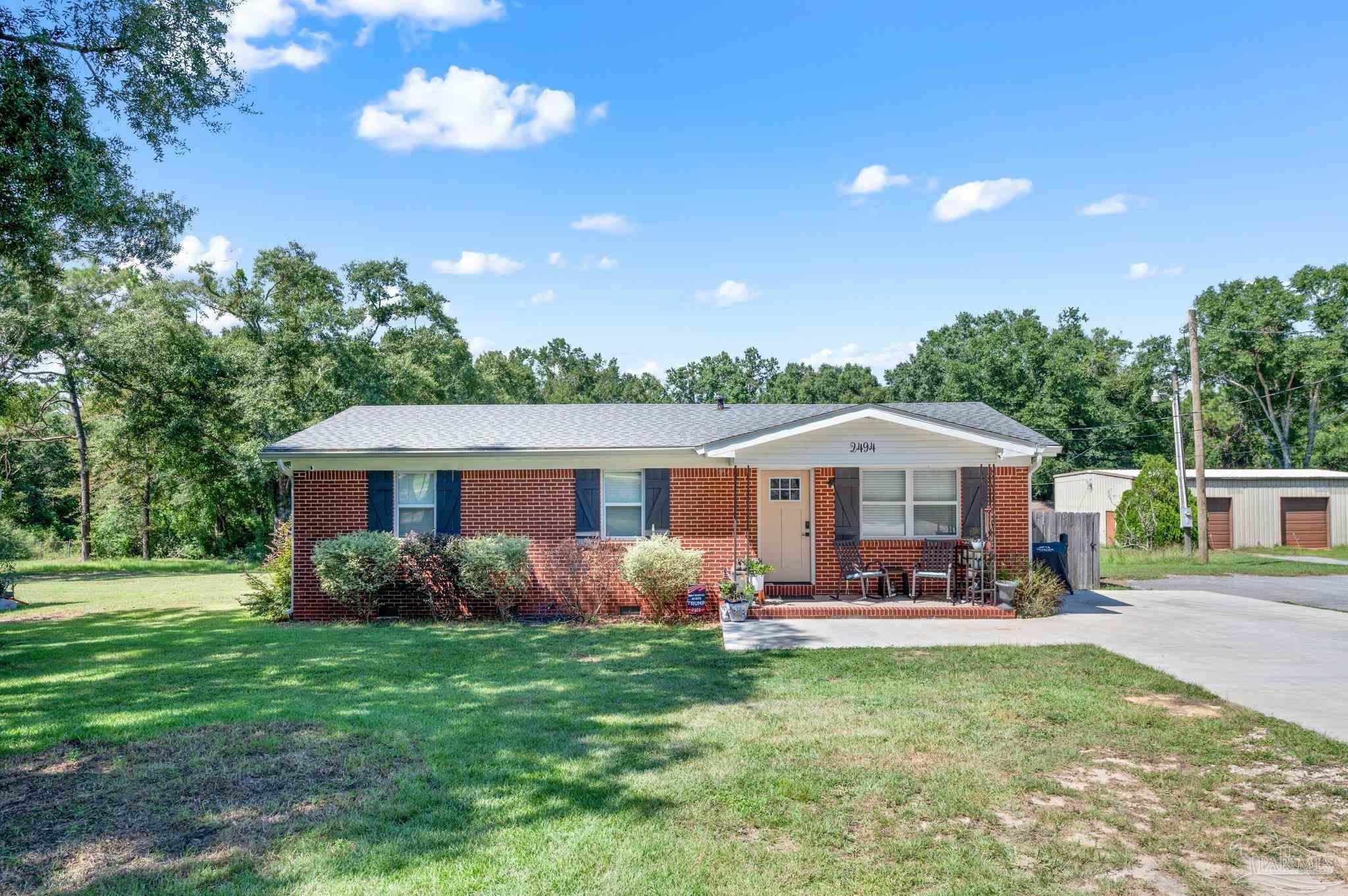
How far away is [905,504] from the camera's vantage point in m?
13.1

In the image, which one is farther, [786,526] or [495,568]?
[786,526]

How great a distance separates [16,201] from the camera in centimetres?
877

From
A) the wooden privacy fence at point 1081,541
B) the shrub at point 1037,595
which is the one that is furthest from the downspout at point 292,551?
the wooden privacy fence at point 1081,541

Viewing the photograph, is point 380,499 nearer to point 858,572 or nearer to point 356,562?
point 356,562

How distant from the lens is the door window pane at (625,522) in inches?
503

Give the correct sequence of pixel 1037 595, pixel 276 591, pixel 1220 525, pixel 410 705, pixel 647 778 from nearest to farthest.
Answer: pixel 647 778 < pixel 410 705 < pixel 1037 595 < pixel 276 591 < pixel 1220 525

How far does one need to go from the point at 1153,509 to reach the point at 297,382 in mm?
28455

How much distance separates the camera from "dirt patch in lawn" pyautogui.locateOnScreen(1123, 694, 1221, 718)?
6.56 m

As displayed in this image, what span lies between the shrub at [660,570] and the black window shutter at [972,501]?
482 centimetres

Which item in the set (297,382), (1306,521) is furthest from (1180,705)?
(1306,521)

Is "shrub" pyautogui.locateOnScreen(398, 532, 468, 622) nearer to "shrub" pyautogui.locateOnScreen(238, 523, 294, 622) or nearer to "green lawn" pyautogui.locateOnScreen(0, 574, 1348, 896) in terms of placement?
"shrub" pyautogui.locateOnScreen(238, 523, 294, 622)

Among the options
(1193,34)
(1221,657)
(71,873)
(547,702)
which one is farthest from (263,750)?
(1193,34)

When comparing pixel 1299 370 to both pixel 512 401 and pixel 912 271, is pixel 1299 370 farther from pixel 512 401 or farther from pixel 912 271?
pixel 512 401

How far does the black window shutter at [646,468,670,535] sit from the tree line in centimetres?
918
